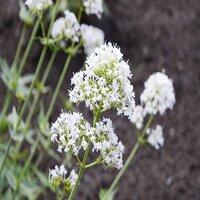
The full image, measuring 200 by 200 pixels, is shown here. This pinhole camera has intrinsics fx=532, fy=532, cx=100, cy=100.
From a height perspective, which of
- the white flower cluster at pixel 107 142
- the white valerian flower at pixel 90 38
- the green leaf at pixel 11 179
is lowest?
the white flower cluster at pixel 107 142

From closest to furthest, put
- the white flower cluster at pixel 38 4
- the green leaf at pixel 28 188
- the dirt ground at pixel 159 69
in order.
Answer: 1. the white flower cluster at pixel 38 4
2. the green leaf at pixel 28 188
3. the dirt ground at pixel 159 69

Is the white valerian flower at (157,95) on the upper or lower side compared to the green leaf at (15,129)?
upper

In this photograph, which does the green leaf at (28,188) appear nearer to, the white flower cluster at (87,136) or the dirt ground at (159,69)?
the dirt ground at (159,69)

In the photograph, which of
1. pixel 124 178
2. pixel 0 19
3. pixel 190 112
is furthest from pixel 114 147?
pixel 0 19

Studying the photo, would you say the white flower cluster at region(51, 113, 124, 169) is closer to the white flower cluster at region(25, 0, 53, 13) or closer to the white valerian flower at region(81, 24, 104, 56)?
the white flower cluster at region(25, 0, 53, 13)

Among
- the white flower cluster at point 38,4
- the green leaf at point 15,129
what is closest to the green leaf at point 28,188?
the green leaf at point 15,129

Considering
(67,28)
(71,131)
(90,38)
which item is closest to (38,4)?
(67,28)
